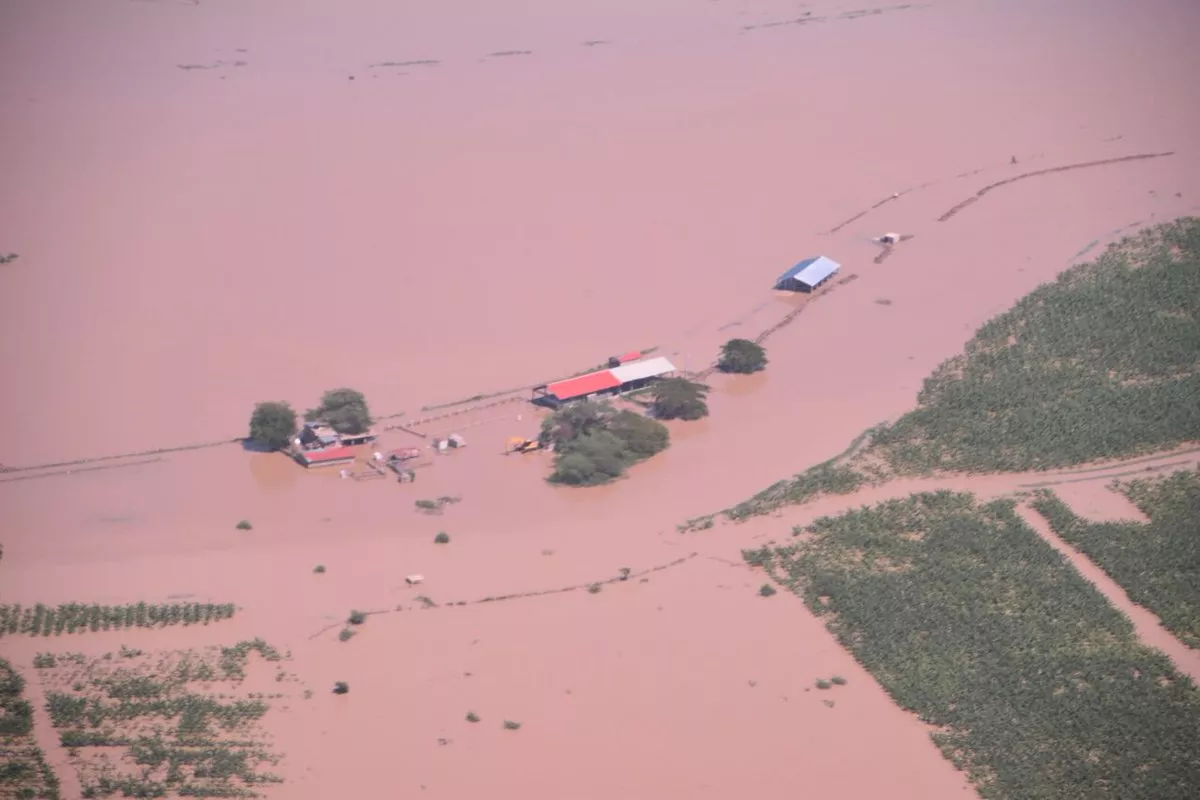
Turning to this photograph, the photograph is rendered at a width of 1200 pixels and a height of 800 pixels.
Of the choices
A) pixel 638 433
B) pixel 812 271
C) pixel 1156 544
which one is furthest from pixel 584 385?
pixel 1156 544

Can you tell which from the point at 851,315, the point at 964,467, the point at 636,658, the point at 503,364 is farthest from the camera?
the point at 851,315

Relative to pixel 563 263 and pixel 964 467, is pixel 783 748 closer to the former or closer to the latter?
pixel 964 467

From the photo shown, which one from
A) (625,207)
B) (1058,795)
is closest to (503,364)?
(625,207)

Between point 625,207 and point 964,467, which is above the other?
point 625,207

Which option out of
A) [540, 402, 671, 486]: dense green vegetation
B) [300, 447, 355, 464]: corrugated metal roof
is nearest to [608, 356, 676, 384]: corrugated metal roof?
[540, 402, 671, 486]: dense green vegetation

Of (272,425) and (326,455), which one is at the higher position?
(272,425)

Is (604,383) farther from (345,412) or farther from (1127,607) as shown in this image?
(1127,607)

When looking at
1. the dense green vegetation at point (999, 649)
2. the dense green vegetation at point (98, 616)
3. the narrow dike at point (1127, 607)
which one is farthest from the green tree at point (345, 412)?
the narrow dike at point (1127, 607)

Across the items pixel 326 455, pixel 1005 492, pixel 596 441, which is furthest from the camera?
pixel 326 455
